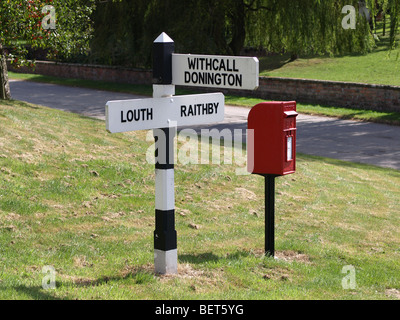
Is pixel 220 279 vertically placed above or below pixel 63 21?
below

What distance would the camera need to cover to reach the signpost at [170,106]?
226 inches

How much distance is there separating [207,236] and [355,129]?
12.9 metres

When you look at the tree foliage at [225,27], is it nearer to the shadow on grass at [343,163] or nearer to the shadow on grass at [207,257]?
the shadow on grass at [343,163]

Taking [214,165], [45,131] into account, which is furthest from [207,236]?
[45,131]

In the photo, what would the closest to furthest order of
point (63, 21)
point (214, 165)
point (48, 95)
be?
point (214, 165) → point (63, 21) → point (48, 95)

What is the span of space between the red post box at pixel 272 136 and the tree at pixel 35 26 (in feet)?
28.2

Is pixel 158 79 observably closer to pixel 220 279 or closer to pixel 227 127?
pixel 220 279

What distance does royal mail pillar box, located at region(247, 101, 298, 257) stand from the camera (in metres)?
7.06

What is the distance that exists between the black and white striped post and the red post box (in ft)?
4.52

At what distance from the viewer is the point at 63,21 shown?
17094mm

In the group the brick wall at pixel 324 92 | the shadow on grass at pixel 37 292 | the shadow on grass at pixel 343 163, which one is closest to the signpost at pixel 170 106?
the shadow on grass at pixel 37 292

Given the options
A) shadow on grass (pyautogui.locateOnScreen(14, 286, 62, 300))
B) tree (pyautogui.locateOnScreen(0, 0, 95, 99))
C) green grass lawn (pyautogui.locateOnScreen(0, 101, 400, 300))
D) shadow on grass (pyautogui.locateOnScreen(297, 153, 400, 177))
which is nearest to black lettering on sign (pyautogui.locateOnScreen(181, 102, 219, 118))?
green grass lawn (pyautogui.locateOnScreen(0, 101, 400, 300))

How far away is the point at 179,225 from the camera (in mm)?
8422

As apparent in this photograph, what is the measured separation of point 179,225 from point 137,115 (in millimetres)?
2985
